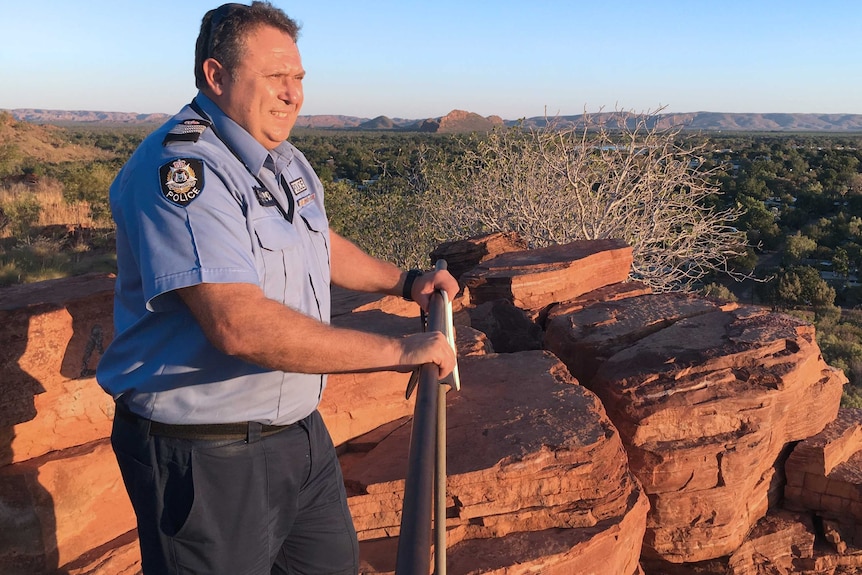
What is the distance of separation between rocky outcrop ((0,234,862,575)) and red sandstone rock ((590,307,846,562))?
1 centimetres

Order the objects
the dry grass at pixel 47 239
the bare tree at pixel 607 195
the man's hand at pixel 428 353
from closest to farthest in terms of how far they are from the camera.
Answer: the man's hand at pixel 428 353 < the bare tree at pixel 607 195 < the dry grass at pixel 47 239

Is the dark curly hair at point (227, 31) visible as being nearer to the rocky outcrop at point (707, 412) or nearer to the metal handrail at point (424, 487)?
the metal handrail at point (424, 487)

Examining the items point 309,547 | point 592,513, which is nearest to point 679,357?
point 592,513

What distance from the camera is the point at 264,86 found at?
1765 millimetres

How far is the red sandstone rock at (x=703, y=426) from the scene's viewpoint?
3.64 meters

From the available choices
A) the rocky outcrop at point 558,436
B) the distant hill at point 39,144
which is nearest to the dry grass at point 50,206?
the rocky outcrop at point 558,436

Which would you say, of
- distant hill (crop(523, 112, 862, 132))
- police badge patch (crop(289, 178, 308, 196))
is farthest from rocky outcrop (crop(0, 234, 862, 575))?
distant hill (crop(523, 112, 862, 132))

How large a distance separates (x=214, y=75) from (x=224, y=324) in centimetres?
70

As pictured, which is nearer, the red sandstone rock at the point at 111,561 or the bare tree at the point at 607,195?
the red sandstone rock at the point at 111,561

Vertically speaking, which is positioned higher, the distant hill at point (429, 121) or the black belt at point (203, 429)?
the distant hill at point (429, 121)

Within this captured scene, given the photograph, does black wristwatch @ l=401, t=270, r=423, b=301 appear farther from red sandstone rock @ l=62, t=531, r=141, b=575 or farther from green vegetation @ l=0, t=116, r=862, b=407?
green vegetation @ l=0, t=116, r=862, b=407

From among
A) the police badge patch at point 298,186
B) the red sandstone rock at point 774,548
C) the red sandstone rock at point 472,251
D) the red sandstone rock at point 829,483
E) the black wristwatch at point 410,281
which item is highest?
the police badge patch at point 298,186

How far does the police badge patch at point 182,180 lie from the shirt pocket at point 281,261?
0.61 feet

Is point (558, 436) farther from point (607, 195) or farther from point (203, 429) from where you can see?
point (607, 195)
